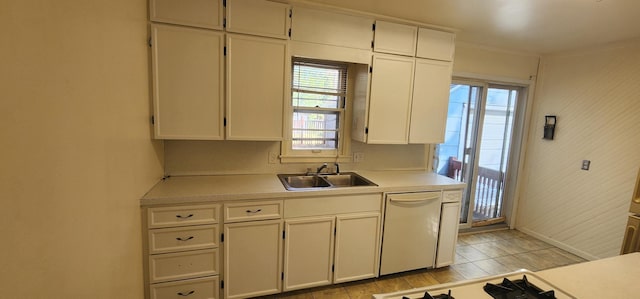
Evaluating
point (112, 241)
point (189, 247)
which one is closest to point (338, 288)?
point (189, 247)

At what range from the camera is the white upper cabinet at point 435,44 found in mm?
2639

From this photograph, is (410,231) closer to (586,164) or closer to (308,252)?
(308,252)

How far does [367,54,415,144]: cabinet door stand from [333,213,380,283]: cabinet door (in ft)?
2.56

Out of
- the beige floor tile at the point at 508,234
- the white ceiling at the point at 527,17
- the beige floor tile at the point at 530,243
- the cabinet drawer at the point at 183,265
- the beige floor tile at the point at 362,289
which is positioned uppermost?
the white ceiling at the point at 527,17

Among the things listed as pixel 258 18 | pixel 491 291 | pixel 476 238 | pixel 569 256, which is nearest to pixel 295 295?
pixel 491 291

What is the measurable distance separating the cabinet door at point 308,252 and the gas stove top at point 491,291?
1224 mm

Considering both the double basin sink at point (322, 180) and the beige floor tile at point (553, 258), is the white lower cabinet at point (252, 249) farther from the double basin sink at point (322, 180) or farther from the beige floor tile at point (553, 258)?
the beige floor tile at point (553, 258)

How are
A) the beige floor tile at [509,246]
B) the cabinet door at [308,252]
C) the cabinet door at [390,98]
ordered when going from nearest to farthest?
the cabinet door at [308,252] < the cabinet door at [390,98] < the beige floor tile at [509,246]

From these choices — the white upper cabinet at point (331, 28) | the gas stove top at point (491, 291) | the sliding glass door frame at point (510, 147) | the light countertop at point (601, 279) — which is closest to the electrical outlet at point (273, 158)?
the white upper cabinet at point (331, 28)

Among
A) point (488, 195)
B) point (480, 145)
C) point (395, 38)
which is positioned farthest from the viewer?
point (488, 195)

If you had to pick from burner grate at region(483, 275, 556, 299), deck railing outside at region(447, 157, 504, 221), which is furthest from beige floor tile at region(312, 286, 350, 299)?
deck railing outside at region(447, 157, 504, 221)

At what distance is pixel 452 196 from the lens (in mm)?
2689

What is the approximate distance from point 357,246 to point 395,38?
1953 millimetres

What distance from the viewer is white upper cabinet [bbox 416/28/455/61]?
8.66 ft
